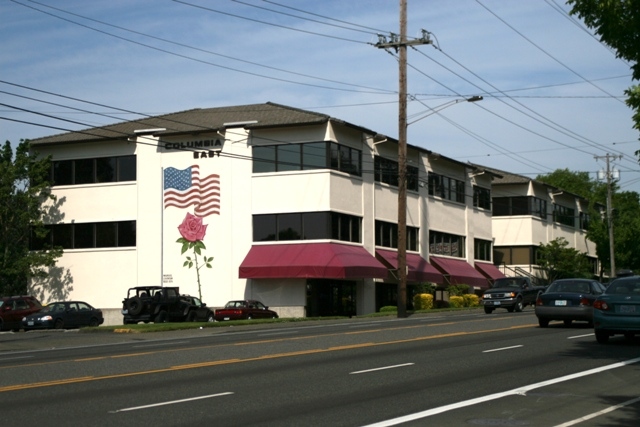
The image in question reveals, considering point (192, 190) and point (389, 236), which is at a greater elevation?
point (192, 190)

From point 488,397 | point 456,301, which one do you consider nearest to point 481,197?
point 456,301

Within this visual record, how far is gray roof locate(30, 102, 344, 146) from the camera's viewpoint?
53.7m

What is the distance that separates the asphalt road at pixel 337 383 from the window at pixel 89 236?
105 ft

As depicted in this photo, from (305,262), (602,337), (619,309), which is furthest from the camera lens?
(305,262)

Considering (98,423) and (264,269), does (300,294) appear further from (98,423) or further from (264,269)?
(98,423)

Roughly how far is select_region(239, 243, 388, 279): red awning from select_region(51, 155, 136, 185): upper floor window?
992 centimetres

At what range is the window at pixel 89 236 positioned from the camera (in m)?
57.0

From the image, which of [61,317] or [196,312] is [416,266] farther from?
[61,317]

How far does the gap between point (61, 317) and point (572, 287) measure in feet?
80.7

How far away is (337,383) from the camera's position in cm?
1562

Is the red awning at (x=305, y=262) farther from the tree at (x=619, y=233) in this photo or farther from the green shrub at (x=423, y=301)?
the tree at (x=619, y=233)

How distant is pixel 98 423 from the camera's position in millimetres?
11812

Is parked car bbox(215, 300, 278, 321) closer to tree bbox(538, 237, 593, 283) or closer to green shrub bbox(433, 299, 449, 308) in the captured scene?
green shrub bbox(433, 299, 449, 308)

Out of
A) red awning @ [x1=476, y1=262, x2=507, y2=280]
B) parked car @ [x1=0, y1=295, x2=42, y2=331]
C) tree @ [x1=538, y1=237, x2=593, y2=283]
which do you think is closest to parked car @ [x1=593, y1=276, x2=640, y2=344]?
parked car @ [x1=0, y1=295, x2=42, y2=331]
